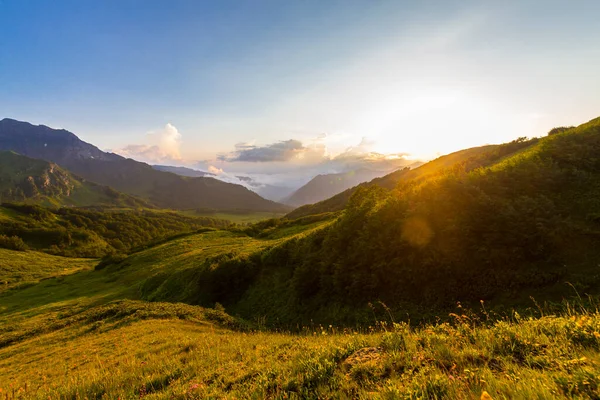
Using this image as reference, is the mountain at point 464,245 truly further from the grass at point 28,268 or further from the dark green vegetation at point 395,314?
the grass at point 28,268

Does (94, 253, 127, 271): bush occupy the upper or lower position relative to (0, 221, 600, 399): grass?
lower

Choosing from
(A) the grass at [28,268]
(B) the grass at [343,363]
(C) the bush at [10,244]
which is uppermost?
(B) the grass at [343,363]

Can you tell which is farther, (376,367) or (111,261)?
(111,261)

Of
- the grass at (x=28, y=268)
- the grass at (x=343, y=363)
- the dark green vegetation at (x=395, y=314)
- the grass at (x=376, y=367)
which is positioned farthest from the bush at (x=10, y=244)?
the grass at (x=376, y=367)

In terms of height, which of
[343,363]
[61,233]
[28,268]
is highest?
[343,363]

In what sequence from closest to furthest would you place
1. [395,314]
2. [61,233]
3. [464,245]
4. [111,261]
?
1. [395,314]
2. [464,245]
3. [111,261]
4. [61,233]

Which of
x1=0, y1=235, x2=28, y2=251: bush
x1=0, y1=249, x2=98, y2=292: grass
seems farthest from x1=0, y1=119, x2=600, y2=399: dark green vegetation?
x1=0, y1=235, x2=28, y2=251: bush

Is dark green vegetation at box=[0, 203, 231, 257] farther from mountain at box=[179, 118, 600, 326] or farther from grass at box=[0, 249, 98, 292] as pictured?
mountain at box=[179, 118, 600, 326]

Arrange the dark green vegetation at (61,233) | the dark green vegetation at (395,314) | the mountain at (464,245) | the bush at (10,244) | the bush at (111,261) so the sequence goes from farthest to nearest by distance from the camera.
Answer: the dark green vegetation at (61,233) → the bush at (10,244) → the bush at (111,261) → the mountain at (464,245) → the dark green vegetation at (395,314)

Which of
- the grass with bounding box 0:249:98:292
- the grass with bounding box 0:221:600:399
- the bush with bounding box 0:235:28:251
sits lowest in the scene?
the grass with bounding box 0:249:98:292

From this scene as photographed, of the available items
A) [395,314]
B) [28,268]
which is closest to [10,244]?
[28,268]

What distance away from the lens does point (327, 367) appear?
6.27 metres

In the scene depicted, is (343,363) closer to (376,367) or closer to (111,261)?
(376,367)

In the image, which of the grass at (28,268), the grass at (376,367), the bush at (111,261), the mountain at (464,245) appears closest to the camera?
the grass at (376,367)
